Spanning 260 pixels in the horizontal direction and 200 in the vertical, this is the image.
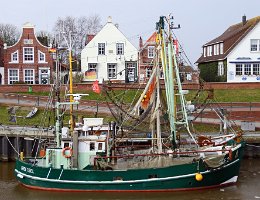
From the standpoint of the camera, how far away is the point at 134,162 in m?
25.3

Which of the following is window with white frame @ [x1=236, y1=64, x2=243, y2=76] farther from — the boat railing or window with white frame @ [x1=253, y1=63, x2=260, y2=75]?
the boat railing

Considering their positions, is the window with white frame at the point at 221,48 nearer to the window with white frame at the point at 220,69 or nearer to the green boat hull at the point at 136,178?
the window with white frame at the point at 220,69

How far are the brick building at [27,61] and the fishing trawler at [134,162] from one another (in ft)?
85.7

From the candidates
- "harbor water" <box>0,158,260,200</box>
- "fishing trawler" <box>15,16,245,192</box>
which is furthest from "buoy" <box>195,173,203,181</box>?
"harbor water" <box>0,158,260,200</box>

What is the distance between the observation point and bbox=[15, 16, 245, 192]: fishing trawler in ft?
80.4

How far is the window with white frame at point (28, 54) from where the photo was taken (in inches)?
2023

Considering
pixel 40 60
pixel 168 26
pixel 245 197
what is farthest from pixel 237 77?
pixel 245 197

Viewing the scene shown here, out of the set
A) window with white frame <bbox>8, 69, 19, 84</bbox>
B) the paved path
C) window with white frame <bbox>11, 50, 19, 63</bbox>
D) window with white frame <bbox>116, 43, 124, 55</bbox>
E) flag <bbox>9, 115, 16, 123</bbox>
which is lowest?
flag <bbox>9, 115, 16, 123</bbox>

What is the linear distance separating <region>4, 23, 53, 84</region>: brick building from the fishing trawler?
26110 mm

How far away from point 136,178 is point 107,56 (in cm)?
2977

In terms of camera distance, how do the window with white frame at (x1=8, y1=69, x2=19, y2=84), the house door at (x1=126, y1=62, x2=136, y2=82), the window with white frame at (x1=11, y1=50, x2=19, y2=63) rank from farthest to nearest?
the house door at (x1=126, y1=62, x2=136, y2=82)
the window with white frame at (x1=8, y1=69, x2=19, y2=84)
the window with white frame at (x1=11, y1=50, x2=19, y2=63)

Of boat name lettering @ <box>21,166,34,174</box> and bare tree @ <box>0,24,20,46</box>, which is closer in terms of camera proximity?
boat name lettering @ <box>21,166,34,174</box>

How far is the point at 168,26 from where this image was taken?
88.3 feet

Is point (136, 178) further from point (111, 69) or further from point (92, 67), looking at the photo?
point (92, 67)
